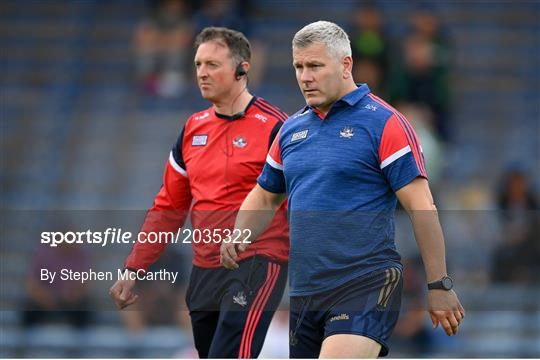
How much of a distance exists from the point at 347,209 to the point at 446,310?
67 centimetres

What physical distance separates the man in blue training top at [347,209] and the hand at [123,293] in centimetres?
111

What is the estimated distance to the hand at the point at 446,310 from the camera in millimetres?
6090

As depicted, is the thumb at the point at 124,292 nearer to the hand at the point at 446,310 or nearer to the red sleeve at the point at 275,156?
the red sleeve at the point at 275,156

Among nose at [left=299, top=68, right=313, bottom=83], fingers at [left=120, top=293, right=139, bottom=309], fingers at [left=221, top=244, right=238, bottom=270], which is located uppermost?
nose at [left=299, top=68, right=313, bottom=83]

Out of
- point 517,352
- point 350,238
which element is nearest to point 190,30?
point 517,352

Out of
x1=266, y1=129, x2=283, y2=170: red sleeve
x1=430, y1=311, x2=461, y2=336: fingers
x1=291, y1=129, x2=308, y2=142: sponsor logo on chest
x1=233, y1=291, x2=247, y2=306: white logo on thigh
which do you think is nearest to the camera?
x1=430, y1=311, x2=461, y2=336: fingers

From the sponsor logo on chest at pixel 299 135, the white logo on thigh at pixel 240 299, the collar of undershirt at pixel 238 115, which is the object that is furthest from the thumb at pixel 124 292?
the sponsor logo on chest at pixel 299 135

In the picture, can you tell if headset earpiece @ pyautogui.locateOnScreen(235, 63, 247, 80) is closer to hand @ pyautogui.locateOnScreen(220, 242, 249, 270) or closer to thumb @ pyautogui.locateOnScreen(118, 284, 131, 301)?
hand @ pyautogui.locateOnScreen(220, 242, 249, 270)

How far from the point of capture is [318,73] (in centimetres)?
640

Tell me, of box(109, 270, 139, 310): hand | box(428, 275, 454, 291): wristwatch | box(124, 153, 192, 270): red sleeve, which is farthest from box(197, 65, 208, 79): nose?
box(428, 275, 454, 291): wristwatch

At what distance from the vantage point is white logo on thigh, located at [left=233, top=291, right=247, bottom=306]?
23.3 feet

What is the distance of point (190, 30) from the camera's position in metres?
14.4

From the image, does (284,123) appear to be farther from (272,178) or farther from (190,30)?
(190,30)

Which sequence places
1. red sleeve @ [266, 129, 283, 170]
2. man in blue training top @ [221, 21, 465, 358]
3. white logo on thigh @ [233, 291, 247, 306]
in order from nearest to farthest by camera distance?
1. man in blue training top @ [221, 21, 465, 358]
2. red sleeve @ [266, 129, 283, 170]
3. white logo on thigh @ [233, 291, 247, 306]
